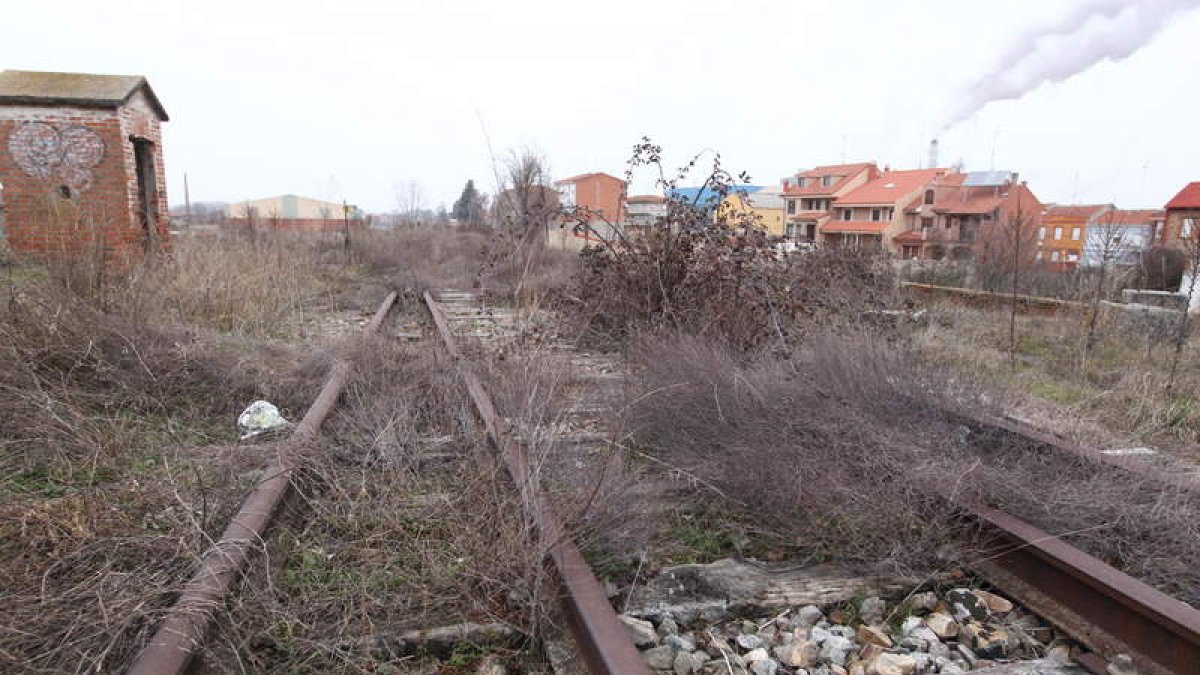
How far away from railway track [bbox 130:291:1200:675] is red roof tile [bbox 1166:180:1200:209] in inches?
1643

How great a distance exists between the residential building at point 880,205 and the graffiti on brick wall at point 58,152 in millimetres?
53401

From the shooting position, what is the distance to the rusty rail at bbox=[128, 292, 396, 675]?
185 cm

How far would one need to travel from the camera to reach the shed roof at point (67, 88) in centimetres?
1020

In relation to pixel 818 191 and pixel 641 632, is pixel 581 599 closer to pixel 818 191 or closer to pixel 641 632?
pixel 641 632

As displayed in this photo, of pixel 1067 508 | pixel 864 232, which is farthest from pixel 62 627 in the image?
pixel 864 232

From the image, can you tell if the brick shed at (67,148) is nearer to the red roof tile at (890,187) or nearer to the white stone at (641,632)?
the white stone at (641,632)

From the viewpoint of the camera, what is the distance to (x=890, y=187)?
63.2m

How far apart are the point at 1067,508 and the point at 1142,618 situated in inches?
29.2

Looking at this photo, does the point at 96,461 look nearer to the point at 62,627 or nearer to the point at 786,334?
the point at 62,627

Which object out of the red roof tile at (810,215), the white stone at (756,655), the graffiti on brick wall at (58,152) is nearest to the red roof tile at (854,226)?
the red roof tile at (810,215)

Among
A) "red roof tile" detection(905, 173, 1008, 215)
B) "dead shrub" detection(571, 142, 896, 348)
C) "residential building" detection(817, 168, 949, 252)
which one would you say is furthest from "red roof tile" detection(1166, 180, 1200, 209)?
"dead shrub" detection(571, 142, 896, 348)

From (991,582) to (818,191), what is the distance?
72.5 m

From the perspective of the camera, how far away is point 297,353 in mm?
6180

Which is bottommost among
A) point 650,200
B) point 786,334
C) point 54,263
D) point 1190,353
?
point 1190,353
